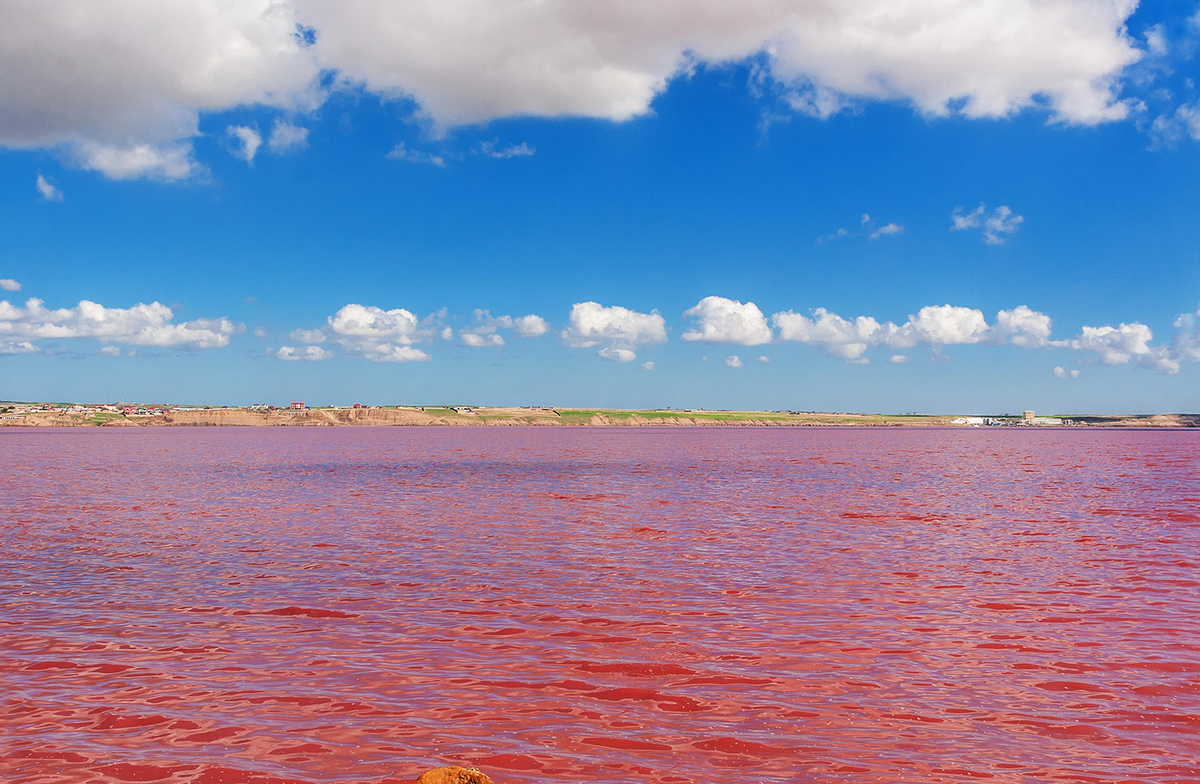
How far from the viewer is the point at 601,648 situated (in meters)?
14.1

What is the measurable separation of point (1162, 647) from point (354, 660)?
14906 mm

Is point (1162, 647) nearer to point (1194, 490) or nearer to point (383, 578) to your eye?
point (383, 578)

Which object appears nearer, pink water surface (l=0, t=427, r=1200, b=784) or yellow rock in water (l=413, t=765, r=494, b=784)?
yellow rock in water (l=413, t=765, r=494, b=784)

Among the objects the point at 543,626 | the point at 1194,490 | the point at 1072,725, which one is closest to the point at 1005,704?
the point at 1072,725

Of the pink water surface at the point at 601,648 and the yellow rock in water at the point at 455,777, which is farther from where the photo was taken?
the pink water surface at the point at 601,648

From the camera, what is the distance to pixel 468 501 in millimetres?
39594

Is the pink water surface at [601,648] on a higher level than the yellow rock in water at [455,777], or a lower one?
lower

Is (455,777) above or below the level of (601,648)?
above

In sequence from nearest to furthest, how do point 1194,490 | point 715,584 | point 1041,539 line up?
point 715,584 < point 1041,539 < point 1194,490

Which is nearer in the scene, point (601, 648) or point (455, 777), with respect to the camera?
point (455, 777)

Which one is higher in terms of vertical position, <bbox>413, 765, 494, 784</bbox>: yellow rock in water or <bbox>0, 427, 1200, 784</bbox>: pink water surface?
<bbox>413, 765, 494, 784</bbox>: yellow rock in water

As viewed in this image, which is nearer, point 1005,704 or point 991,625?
point 1005,704

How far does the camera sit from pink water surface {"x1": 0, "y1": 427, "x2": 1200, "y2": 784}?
9.54 meters

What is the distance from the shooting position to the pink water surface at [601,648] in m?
9.54
